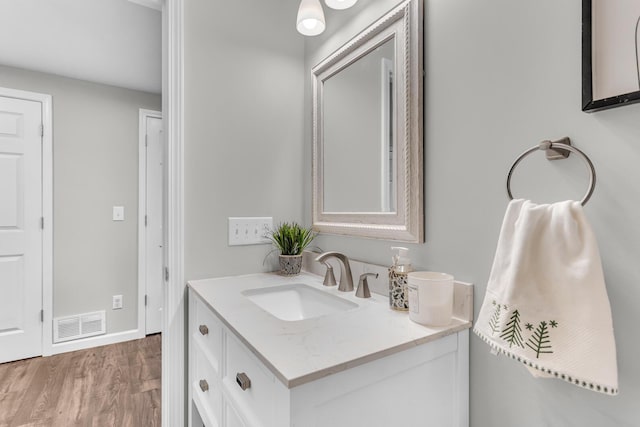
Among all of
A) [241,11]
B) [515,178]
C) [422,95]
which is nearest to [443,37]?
[422,95]

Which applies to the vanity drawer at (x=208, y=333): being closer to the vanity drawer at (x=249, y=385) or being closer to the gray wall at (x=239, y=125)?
the vanity drawer at (x=249, y=385)

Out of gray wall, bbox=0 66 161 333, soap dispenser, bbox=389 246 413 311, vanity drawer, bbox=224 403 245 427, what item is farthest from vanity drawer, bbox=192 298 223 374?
gray wall, bbox=0 66 161 333

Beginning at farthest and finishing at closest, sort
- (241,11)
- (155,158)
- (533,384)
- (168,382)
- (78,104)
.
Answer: (155,158), (78,104), (241,11), (168,382), (533,384)

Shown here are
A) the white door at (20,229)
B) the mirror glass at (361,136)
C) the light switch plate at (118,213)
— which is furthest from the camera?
the light switch plate at (118,213)

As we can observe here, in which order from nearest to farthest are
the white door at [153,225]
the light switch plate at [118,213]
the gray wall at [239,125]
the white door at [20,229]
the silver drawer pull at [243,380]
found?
1. the silver drawer pull at [243,380]
2. the gray wall at [239,125]
3. the white door at [20,229]
4. the light switch plate at [118,213]
5. the white door at [153,225]

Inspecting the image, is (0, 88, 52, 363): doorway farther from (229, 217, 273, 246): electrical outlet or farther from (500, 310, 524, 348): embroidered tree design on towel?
(500, 310, 524, 348): embroidered tree design on towel

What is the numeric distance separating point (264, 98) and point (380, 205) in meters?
0.77

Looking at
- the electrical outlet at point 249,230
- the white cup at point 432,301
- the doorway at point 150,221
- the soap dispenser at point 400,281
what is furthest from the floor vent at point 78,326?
the white cup at point 432,301

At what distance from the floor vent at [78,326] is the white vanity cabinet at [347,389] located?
7.25 ft

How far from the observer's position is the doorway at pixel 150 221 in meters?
2.77

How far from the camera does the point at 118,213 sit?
2.68m

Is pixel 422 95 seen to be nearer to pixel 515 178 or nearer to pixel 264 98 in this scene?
pixel 515 178

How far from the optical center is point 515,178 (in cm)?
76

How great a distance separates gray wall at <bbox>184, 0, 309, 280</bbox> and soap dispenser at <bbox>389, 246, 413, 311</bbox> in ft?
2.35
